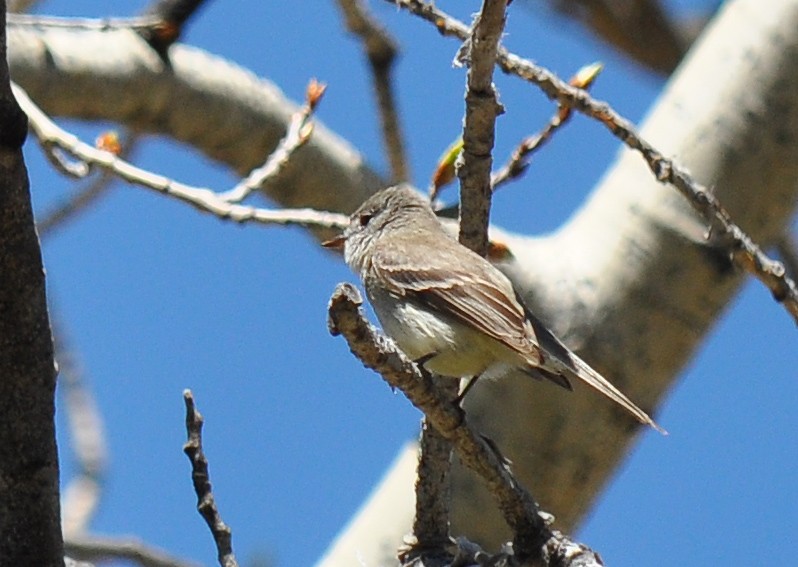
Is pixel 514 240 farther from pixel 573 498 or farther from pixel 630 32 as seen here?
pixel 630 32

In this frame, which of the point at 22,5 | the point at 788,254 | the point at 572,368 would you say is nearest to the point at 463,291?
the point at 572,368

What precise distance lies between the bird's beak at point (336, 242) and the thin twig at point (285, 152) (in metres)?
0.29

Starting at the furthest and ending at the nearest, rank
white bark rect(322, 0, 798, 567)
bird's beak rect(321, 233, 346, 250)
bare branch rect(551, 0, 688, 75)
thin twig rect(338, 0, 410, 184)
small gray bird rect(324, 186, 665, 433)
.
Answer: bare branch rect(551, 0, 688, 75)
thin twig rect(338, 0, 410, 184)
bird's beak rect(321, 233, 346, 250)
white bark rect(322, 0, 798, 567)
small gray bird rect(324, 186, 665, 433)

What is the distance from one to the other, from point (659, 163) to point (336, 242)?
52.7 inches

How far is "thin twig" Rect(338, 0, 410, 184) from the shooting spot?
4.64m

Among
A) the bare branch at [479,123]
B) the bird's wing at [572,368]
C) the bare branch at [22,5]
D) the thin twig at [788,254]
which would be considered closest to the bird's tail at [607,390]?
the bird's wing at [572,368]

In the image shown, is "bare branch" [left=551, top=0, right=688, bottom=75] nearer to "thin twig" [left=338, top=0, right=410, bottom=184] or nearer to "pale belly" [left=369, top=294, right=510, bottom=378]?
"thin twig" [left=338, top=0, right=410, bottom=184]

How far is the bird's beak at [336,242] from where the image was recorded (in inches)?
153

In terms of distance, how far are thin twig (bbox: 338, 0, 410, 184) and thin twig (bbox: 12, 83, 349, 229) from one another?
1.24 m

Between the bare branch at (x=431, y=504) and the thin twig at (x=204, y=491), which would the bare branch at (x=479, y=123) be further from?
the thin twig at (x=204, y=491)

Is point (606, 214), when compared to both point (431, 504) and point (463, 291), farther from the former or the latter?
point (431, 504)

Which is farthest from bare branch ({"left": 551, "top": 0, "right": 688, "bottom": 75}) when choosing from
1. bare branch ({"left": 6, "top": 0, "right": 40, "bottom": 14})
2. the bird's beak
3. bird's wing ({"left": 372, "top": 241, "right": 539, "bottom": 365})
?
bird's wing ({"left": 372, "top": 241, "right": 539, "bottom": 365})

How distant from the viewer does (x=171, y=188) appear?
335cm

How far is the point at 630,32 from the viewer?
9.29 metres
